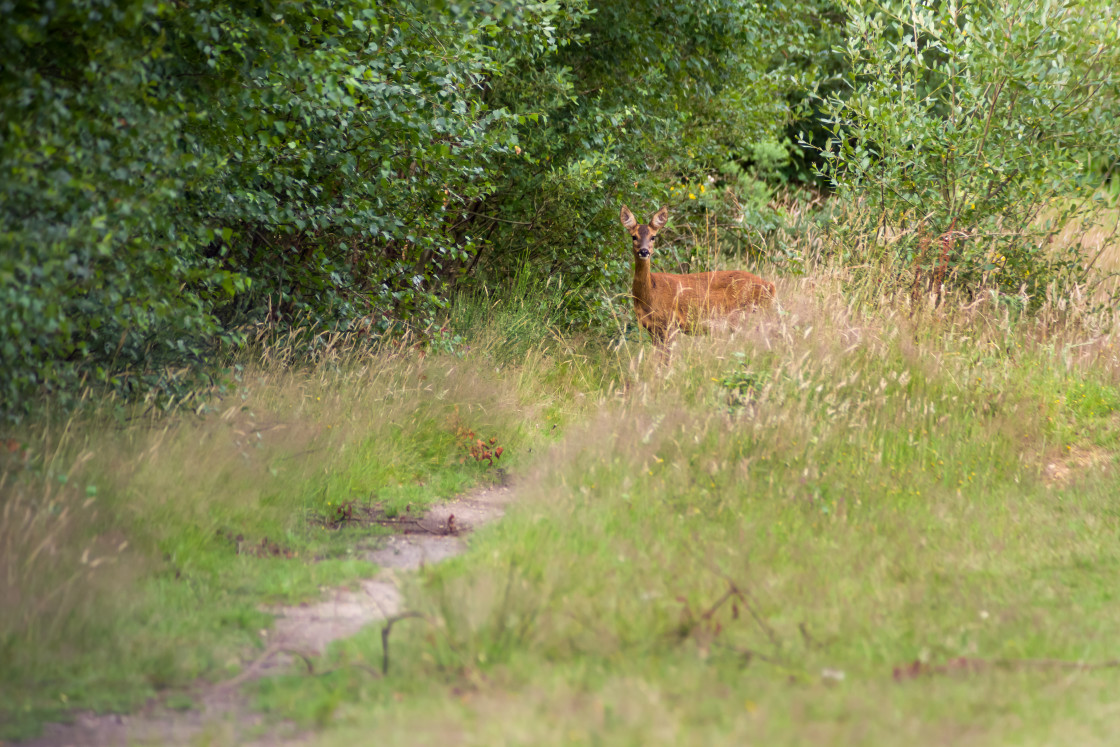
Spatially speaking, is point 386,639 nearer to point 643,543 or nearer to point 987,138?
point 643,543

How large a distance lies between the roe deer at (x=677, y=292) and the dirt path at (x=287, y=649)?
4421mm

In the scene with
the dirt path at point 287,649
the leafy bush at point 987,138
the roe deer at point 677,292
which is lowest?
the dirt path at point 287,649

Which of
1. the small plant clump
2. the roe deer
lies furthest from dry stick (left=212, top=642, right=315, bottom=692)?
the roe deer

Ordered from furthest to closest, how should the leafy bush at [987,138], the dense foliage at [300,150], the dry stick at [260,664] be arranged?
the leafy bush at [987,138] < the dense foliage at [300,150] < the dry stick at [260,664]

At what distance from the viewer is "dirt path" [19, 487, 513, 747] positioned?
3.62 metres

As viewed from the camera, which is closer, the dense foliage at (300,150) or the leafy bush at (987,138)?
the dense foliage at (300,150)

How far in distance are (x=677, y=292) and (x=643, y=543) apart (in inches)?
218

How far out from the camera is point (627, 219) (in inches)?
429

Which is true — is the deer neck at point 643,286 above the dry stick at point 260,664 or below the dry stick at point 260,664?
above

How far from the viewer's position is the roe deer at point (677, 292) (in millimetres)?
10633

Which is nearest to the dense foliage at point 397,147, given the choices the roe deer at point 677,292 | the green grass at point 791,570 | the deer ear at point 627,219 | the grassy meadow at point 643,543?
the deer ear at point 627,219

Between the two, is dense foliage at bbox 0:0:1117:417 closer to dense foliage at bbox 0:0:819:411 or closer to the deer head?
dense foliage at bbox 0:0:819:411

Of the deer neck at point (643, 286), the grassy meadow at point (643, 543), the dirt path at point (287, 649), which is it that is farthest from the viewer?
the deer neck at point (643, 286)

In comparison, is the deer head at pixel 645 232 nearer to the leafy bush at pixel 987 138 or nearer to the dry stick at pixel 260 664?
the leafy bush at pixel 987 138
